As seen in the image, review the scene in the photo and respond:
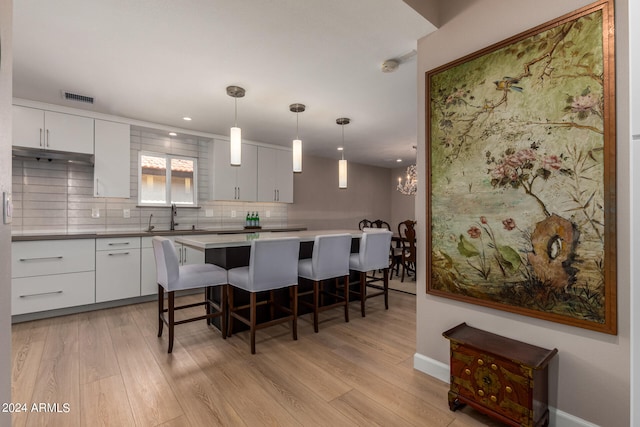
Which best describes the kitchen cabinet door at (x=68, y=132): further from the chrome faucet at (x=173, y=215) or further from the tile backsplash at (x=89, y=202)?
the chrome faucet at (x=173, y=215)

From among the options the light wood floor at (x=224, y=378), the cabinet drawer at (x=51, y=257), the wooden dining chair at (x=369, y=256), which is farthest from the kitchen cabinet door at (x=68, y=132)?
the wooden dining chair at (x=369, y=256)

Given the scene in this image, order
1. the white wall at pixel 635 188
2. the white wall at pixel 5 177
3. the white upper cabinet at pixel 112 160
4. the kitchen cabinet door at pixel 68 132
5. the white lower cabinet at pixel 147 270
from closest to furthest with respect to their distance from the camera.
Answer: the white wall at pixel 635 188
the white wall at pixel 5 177
the kitchen cabinet door at pixel 68 132
the white upper cabinet at pixel 112 160
the white lower cabinet at pixel 147 270

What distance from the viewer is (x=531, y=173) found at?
1.56 metres

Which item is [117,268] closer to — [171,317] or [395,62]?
[171,317]

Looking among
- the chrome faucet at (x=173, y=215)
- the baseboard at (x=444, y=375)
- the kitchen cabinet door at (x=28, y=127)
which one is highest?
the kitchen cabinet door at (x=28, y=127)

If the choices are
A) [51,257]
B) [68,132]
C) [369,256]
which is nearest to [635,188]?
[369,256]

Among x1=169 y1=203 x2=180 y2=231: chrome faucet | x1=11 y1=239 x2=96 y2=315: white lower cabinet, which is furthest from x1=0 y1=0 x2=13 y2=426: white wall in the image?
x1=169 y1=203 x2=180 y2=231: chrome faucet

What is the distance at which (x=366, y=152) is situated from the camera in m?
5.91

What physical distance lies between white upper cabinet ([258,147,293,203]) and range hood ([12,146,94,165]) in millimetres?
2316

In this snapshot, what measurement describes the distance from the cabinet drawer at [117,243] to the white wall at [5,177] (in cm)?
272

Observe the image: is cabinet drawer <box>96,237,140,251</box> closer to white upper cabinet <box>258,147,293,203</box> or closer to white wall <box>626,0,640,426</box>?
white upper cabinet <box>258,147,293,203</box>

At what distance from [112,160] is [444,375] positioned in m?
4.21

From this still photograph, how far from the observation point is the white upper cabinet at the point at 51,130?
3072 mm

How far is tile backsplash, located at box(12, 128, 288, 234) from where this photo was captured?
335 centimetres
